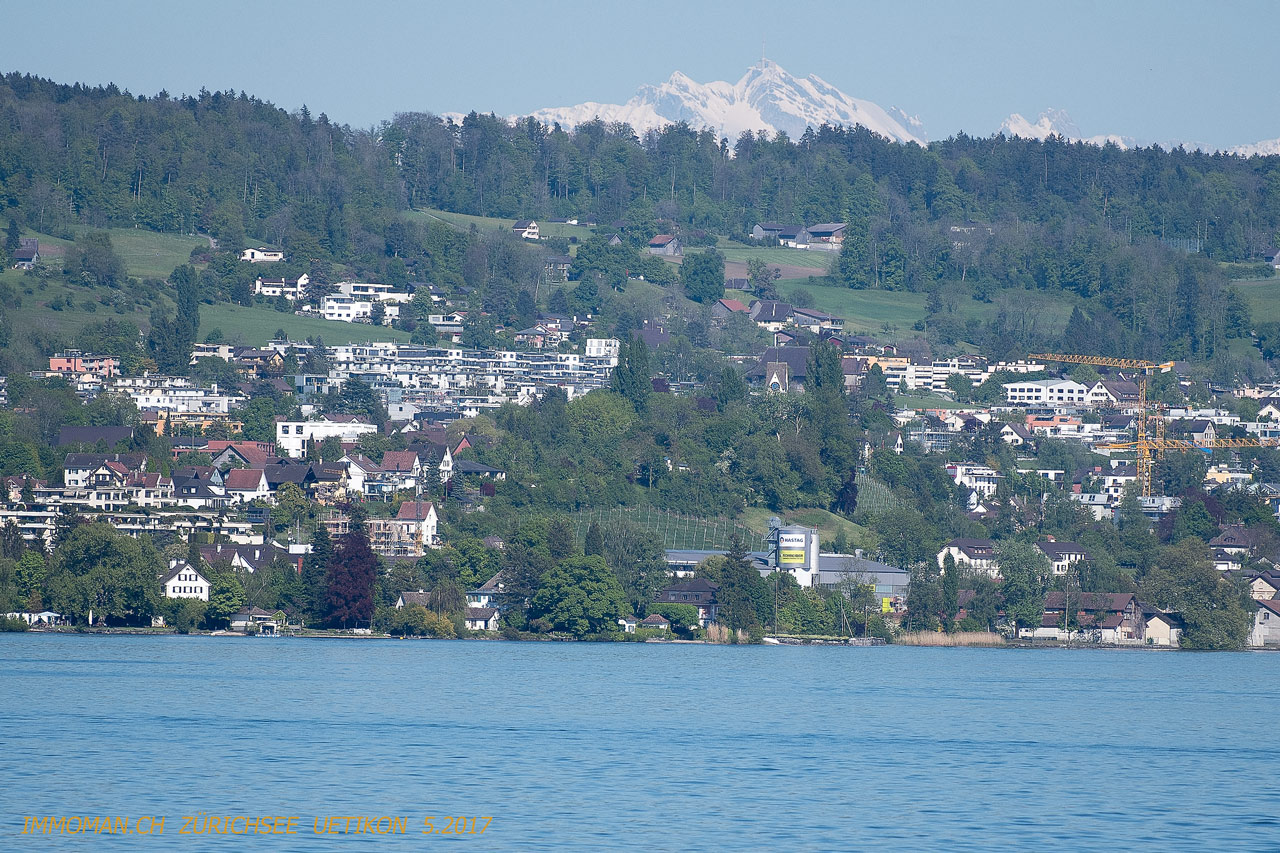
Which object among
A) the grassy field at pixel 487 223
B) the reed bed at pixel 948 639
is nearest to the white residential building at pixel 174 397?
the reed bed at pixel 948 639

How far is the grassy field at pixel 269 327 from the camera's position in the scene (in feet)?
401

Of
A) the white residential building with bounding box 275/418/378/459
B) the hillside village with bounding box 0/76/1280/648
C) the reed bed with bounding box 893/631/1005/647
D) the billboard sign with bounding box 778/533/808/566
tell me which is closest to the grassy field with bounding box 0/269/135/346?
the hillside village with bounding box 0/76/1280/648

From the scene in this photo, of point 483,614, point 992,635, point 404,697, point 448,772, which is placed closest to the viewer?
point 448,772

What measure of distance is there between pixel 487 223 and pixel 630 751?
132 meters

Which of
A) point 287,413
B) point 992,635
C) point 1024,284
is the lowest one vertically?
point 992,635

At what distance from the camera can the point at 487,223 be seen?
536 ft

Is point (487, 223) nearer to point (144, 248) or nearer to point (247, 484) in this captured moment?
point (144, 248)

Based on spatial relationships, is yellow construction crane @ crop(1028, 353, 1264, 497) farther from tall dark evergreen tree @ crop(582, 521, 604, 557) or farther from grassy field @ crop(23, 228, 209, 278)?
grassy field @ crop(23, 228, 209, 278)

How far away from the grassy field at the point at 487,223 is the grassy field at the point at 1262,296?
187 feet

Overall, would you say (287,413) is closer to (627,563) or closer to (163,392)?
(163,392)

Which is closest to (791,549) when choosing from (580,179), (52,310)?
(52,310)

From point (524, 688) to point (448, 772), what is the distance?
1607 centimetres

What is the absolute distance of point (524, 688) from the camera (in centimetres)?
4603

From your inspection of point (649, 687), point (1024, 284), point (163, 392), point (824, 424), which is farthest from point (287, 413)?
point (1024, 284)
